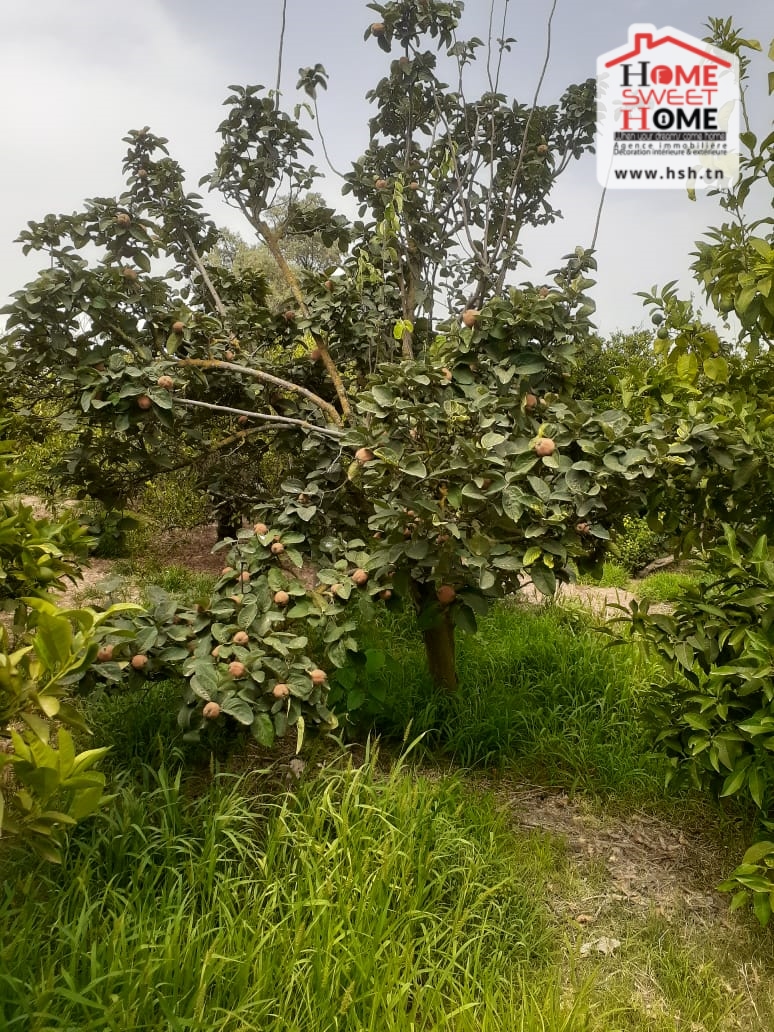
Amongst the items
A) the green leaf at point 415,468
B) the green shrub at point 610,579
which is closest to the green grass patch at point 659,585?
the green shrub at point 610,579

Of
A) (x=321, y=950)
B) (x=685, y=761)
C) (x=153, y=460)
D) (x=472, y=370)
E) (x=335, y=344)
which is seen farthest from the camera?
(x=335, y=344)

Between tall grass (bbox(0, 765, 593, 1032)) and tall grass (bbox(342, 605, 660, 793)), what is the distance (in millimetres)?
457

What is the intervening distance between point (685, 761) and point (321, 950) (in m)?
1.16

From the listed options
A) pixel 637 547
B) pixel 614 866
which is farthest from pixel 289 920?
pixel 637 547

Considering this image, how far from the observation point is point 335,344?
305cm

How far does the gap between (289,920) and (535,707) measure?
148 centimetres

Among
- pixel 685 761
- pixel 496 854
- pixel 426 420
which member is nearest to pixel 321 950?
pixel 496 854

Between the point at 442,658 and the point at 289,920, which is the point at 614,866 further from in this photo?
the point at 289,920

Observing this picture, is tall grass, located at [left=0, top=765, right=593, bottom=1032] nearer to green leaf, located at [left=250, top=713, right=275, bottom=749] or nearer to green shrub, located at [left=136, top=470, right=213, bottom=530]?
green leaf, located at [left=250, top=713, right=275, bottom=749]

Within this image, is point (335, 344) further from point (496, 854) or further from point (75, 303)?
point (496, 854)

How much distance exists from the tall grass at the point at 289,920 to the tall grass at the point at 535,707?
46 centimetres

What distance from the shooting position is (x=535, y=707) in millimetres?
2973

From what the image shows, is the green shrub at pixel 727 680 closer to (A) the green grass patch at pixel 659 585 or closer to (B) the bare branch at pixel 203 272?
(B) the bare branch at pixel 203 272

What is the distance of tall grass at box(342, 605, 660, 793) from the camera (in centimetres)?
264
